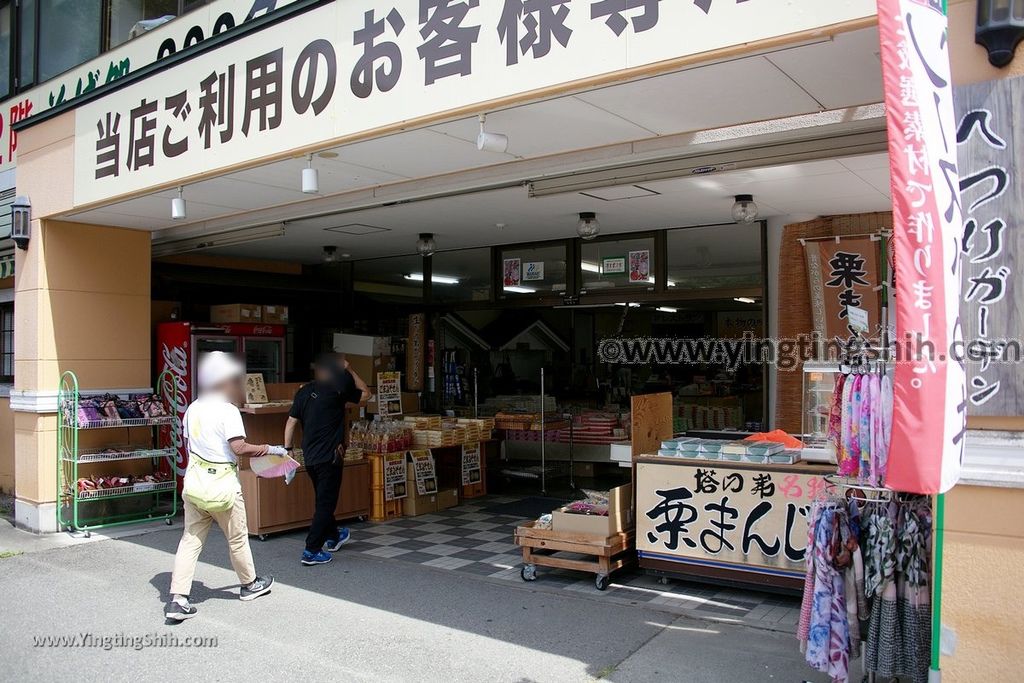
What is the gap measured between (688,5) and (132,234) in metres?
7.19

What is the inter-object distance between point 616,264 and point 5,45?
9.42 meters

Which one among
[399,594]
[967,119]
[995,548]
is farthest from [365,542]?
[967,119]

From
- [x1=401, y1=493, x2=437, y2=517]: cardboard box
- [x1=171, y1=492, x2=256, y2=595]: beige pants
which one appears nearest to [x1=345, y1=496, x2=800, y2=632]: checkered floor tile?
[x1=401, y1=493, x2=437, y2=517]: cardboard box

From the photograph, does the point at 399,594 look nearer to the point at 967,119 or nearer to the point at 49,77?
the point at 967,119

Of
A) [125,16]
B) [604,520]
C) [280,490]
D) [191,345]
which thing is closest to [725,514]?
[604,520]

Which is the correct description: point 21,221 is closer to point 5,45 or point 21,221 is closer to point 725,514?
point 5,45

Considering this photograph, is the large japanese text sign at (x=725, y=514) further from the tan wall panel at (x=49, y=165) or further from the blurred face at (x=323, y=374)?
the tan wall panel at (x=49, y=165)

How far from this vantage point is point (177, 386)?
9.24 m

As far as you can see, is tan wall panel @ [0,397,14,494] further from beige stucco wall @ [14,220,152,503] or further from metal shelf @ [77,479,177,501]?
metal shelf @ [77,479,177,501]

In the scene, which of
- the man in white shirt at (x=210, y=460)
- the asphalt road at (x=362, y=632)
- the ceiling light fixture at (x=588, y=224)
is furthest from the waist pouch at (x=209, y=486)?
the ceiling light fixture at (x=588, y=224)

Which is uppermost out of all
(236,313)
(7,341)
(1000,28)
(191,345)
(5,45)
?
(5,45)

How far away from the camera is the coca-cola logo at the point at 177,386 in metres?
9.10

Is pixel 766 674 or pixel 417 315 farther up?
pixel 417 315

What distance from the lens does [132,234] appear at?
29.0 ft
